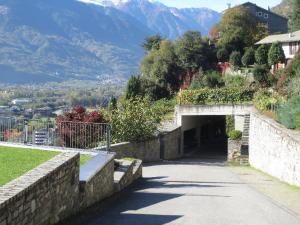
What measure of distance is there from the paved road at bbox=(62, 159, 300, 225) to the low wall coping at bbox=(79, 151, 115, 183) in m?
0.90

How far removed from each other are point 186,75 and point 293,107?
103 ft

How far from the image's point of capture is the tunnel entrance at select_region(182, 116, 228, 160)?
1673 inches

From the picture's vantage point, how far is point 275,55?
51.0 meters

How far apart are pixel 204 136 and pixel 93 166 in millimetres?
37111

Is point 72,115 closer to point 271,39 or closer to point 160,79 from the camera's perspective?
point 160,79

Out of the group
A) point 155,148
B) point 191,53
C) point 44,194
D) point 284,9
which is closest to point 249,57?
point 191,53

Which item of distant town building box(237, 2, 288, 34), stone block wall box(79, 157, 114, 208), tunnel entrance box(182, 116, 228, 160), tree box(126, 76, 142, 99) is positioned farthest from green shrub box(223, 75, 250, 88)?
stone block wall box(79, 157, 114, 208)

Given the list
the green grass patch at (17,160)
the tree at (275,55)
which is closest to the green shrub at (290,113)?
the green grass patch at (17,160)

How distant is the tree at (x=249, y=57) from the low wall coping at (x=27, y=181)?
1736 inches

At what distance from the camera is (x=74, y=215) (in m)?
11.9

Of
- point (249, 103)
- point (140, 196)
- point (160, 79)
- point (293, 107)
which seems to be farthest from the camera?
point (160, 79)

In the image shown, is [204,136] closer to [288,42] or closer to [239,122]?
[239,122]

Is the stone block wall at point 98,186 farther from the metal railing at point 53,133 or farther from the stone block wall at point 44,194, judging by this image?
the metal railing at point 53,133

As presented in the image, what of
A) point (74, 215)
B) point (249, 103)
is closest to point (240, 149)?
point (249, 103)
